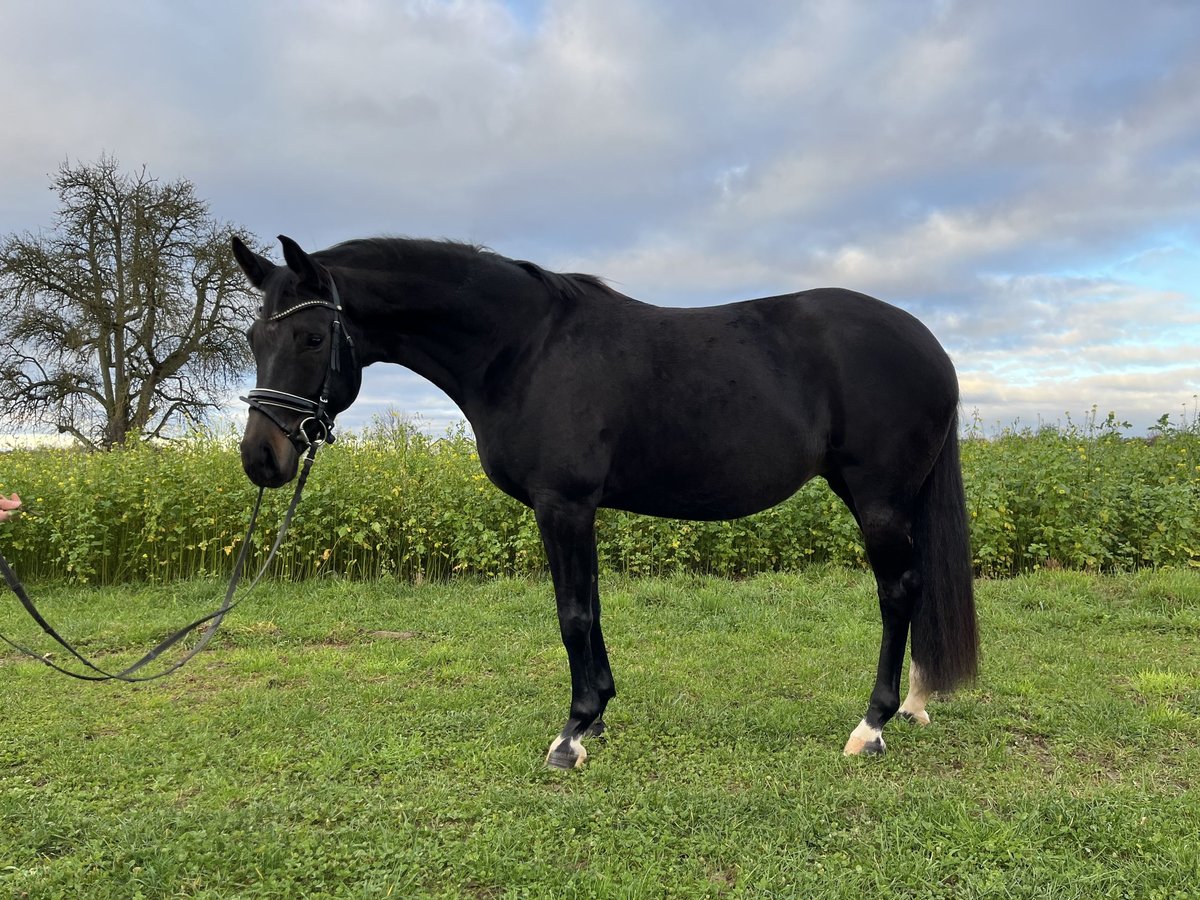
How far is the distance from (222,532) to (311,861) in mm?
5986

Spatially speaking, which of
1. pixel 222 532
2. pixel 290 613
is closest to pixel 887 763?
pixel 290 613

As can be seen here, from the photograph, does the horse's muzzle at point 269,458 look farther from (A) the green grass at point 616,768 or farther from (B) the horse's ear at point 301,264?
(A) the green grass at point 616,768

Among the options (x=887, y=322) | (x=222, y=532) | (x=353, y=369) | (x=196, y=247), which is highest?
(x=196, y=247)

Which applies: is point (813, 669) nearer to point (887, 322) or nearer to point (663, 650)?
point (663, 650)

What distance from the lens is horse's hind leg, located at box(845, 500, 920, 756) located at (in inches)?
130

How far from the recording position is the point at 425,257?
3.20 m

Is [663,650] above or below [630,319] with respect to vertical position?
below

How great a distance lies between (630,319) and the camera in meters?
3.38

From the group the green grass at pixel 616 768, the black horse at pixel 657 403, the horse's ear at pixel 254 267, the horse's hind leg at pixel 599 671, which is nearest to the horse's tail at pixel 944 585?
the black horse at pixel 657 403

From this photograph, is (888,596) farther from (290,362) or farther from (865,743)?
(290,362)

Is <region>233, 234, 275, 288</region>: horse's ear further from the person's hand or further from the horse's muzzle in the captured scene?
the person's hand

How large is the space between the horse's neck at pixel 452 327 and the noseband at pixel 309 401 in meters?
0.19

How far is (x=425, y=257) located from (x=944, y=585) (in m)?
2.90

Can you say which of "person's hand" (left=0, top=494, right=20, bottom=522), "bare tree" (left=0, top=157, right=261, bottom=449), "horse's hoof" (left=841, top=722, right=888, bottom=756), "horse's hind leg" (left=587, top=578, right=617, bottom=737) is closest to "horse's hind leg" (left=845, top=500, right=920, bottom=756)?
"horse's hoof" (left=841, top=722, right=888, bottom=756)
